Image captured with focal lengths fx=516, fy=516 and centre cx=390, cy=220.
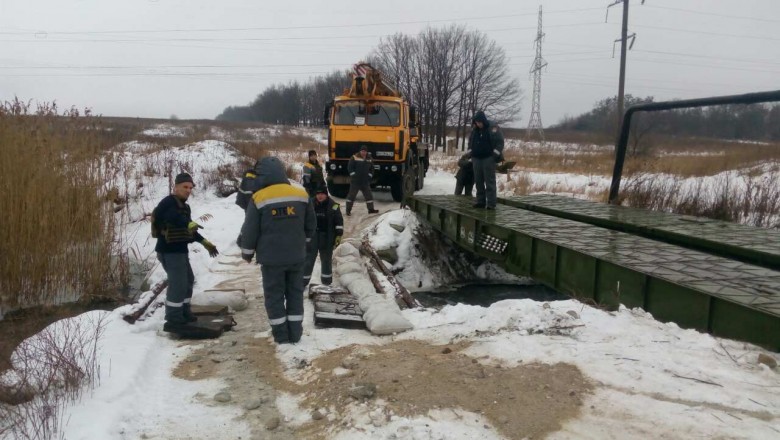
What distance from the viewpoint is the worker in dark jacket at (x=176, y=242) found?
5.02 metres

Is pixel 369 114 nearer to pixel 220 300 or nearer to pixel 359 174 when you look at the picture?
pixel 359 174

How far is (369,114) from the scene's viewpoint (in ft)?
43.5

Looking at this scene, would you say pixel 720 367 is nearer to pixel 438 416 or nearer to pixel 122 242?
pixel 438 416

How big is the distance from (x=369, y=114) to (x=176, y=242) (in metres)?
8.82

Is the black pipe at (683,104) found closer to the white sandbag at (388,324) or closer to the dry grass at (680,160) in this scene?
the dry grass at (680,160)

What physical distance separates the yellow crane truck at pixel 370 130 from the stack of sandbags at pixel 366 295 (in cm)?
444

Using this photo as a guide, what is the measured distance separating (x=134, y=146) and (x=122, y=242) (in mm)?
11669

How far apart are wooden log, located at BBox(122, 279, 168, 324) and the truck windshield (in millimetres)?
7720

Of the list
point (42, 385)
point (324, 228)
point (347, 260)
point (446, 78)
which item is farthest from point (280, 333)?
point (446, 78)

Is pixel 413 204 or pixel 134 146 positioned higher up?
pixel 134 146

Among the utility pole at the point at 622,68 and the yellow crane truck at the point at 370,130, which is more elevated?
the utility pole at the point at 622,68

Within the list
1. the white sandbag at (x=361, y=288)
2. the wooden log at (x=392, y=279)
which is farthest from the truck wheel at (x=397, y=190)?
the white sandbag at (x=361, y=288)

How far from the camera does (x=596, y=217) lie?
8352mm

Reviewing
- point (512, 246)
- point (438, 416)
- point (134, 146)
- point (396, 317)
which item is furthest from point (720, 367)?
point (134, 146)
